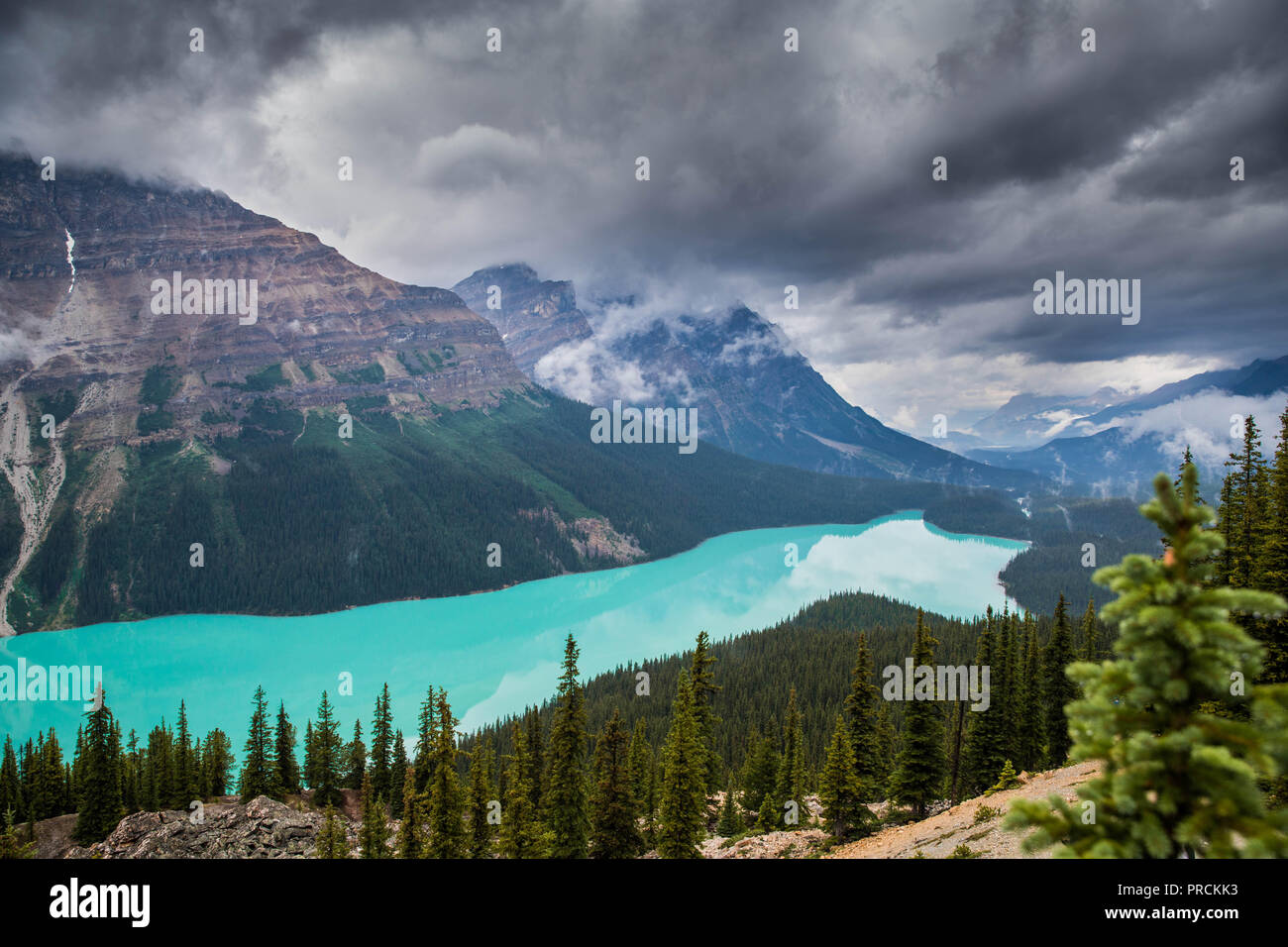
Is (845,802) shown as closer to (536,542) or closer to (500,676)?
(500,676)

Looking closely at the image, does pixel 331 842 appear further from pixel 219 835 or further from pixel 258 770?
pixel 258 770

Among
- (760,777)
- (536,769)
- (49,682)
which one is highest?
(536,769)

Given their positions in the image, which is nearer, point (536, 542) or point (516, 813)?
point (516, 813)

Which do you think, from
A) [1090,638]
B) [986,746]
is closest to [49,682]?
[986,746]

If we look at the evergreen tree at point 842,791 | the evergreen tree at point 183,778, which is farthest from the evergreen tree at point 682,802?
the evergreen tree at point 183,778

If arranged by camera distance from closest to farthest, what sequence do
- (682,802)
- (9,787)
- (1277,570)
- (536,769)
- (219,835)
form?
(1277,570), (682,802), (219,835), (536,769), (9,787)
